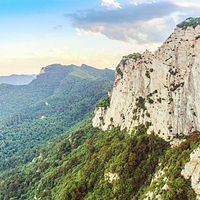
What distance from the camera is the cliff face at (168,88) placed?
125 feet

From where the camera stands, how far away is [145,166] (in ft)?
122

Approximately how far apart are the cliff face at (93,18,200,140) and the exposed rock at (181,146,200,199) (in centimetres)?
1100

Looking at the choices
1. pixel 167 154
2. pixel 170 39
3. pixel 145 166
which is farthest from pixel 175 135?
pixel 170 39

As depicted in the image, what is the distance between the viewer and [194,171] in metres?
25.6

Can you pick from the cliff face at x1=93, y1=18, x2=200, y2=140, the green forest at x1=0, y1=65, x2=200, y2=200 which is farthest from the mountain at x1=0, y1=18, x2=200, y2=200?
the green forest at x1=0, y1=65, x2=200, y2=200

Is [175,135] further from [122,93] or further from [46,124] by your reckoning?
[46,124]

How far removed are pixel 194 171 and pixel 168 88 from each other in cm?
2223

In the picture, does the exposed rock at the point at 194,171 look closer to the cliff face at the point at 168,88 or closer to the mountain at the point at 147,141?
the mountain at the point at 147,141

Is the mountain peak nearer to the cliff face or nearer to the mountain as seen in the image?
the mountain

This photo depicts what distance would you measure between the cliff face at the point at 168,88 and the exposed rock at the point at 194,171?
1100 centimetres

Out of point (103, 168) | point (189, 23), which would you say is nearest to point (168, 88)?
point (189, 23)

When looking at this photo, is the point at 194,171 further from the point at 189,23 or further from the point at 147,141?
the point at 189,23

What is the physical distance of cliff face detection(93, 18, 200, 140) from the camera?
125ft

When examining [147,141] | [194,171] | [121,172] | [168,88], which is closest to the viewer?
[194,171]
